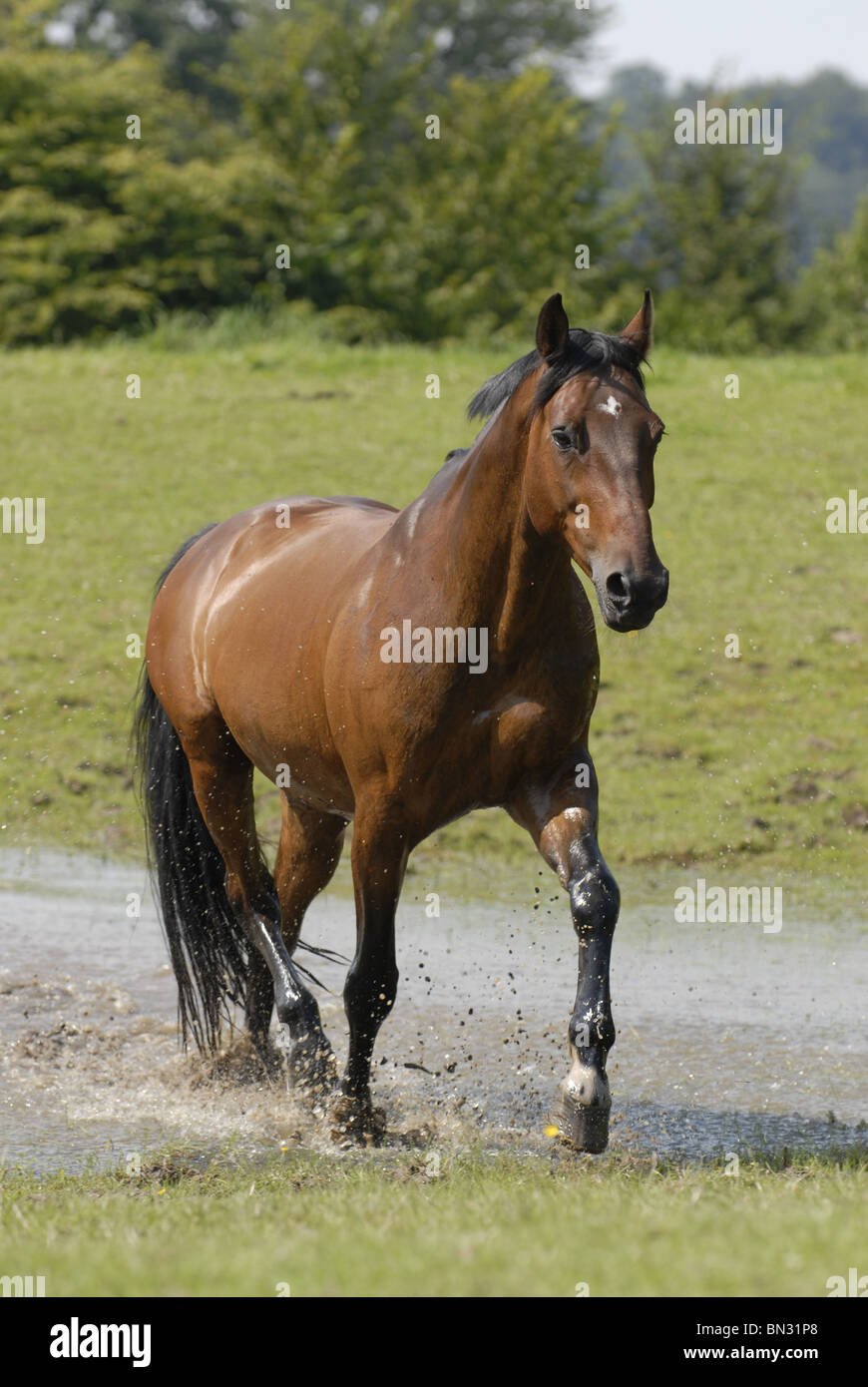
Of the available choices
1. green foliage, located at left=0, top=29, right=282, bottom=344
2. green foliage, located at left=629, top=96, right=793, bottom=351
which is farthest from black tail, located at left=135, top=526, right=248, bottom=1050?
Result: green foliage, located at left=629, top=96, right=793, bottom=351

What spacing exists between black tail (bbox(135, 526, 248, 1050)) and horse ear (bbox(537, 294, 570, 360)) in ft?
9.87

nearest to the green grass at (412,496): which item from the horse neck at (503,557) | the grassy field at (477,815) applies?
the grassy field at (477,815)

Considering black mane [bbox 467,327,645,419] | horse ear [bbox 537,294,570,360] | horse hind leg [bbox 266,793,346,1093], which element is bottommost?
horse hind leg [bbox 266,793,346,1093]

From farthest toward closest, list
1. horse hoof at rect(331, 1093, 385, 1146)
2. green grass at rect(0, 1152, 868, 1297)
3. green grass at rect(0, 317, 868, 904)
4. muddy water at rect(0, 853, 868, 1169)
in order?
green grass at rect(0, 317, 868, 904) < muddy water at rect(0, 853, 868, 1169) < horse hoof at rect(331, 1093, 385, 1146) < green grass at rect(0, 1152, 868, 1297)

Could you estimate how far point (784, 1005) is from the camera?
725cm

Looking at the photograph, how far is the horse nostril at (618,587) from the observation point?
4.28 m

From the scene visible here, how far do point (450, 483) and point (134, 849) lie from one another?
566 cm

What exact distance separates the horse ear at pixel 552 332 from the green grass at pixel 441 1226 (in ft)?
7.66

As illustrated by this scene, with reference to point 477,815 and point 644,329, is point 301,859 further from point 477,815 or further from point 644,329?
point 477,815

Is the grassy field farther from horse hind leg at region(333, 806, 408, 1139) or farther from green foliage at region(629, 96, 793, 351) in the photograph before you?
green foliage at region(629, 96, 793, 351)

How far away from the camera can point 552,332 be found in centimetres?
470

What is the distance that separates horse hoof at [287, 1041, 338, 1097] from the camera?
5867 millimetres

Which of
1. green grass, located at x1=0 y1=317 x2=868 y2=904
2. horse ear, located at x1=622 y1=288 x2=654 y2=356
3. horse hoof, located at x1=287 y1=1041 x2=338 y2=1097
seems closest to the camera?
horse ear, located at x1=622 y1=288 x2=654 y2=356

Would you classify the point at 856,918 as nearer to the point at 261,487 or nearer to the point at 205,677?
the point at 205,677
